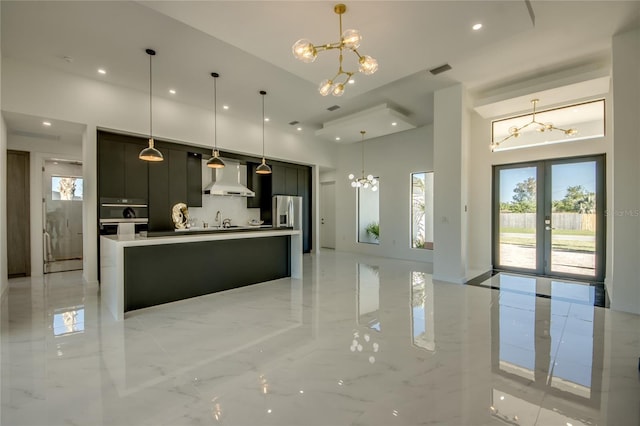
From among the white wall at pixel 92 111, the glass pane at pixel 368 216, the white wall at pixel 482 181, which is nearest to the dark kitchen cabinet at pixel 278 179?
the white wall at pixel 92 111

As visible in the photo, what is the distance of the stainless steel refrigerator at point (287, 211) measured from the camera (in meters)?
8.05

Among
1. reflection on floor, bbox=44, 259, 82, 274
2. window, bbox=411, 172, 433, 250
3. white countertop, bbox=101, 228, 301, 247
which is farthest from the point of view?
window, bbox=411, 172, 433, 250

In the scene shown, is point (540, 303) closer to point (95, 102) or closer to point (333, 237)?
point (333, 237)

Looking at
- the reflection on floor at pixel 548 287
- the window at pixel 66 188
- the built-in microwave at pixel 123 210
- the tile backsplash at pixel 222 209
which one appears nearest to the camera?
the reflection on floor at pixel 548 287

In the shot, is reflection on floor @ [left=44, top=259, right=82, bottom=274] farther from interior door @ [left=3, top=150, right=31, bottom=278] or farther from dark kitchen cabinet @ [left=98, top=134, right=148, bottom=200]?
dark kitchen cabinet @ [left=98, top=134, right=148, bottom=200]

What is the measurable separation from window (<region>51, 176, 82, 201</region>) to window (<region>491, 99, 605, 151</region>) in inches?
375

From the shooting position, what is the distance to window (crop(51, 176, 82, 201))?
6.39m

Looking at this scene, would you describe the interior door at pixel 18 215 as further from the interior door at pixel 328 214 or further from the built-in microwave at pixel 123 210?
the interior door at pixel 328 214

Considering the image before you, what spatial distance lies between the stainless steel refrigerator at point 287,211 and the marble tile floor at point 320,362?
159 inches

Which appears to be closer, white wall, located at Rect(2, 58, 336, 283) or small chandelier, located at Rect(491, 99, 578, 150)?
white wall, located at Rect(2, 58, 336, 283)

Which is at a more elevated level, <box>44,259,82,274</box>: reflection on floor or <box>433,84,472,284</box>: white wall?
<box>433,84,472,284</box>: white wall

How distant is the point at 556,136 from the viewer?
5.63 m

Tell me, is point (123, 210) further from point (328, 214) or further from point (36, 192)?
point (328, 214)

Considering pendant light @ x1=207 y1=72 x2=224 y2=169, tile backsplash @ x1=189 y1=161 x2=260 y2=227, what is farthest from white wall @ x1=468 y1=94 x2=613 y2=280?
tile backsplash @ x1=189 y1=161 x2=260 y2=227
